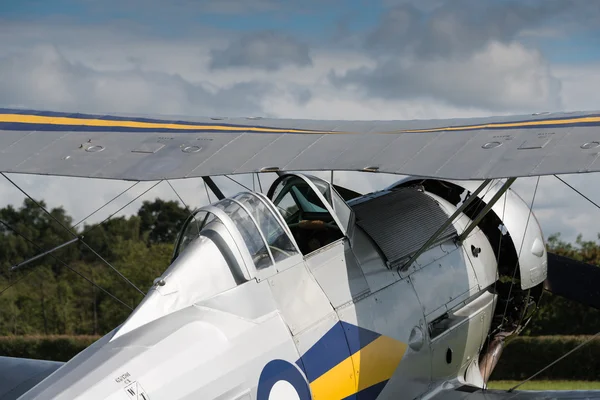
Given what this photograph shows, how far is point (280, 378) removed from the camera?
6.14 metres

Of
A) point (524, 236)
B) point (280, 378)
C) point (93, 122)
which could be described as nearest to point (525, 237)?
point (524, 236)

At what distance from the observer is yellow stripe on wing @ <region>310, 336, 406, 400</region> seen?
6527 millimetres

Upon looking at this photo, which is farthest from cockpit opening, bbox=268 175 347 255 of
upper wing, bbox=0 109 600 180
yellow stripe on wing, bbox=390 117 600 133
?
yellow stripe on wing, bbox=390 117 600 133

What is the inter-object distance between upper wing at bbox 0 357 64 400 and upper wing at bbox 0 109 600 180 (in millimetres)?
2094

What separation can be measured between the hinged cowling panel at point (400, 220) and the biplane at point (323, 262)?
20 millimetres

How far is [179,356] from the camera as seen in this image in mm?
5715

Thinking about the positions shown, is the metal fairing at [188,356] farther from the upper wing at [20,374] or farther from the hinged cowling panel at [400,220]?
the upper wing at [20,374]

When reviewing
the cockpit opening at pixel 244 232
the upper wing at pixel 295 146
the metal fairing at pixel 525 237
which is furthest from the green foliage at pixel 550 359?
the cockpit opening at pixel 244 232

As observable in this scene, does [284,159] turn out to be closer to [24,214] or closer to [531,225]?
[531,225]

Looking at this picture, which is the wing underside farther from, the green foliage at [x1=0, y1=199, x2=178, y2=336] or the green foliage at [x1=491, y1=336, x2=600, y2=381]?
the green foliage at [x1=0, y1=199, x2=178, y2=336]

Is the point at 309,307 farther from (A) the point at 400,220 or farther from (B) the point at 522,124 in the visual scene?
(B) the point at 522,124

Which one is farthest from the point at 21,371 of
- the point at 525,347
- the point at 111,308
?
the point at 111,308

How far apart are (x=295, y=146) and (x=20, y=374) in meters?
3.67

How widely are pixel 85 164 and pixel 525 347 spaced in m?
16.2
